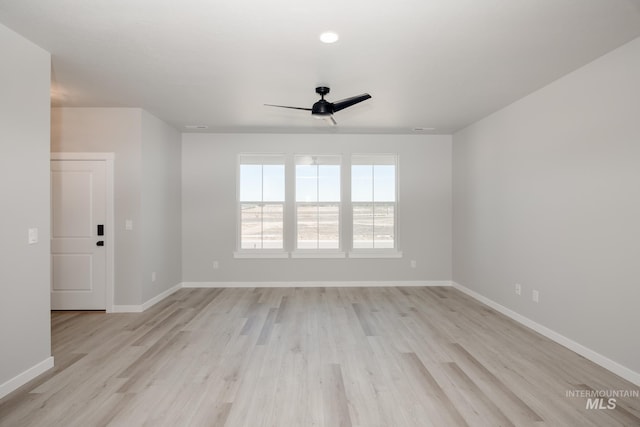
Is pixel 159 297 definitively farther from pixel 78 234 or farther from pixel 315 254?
pixel 315 254

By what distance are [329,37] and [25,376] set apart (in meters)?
3.66

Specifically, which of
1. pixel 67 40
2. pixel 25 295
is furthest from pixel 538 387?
pixel 67 40

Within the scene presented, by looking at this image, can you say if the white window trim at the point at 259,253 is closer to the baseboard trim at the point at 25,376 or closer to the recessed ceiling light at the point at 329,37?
the baseboard trim at the point at 25,376

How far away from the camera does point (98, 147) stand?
4.48m

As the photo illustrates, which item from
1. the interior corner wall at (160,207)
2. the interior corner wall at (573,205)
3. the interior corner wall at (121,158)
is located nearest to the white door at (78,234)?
the interior corner wall at (121,158)

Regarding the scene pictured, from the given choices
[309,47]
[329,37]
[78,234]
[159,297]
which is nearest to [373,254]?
[159,297]

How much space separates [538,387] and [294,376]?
1.94 m

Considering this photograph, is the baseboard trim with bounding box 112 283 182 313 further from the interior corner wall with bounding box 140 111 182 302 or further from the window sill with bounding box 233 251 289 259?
the window sill with bounding box 233 251 289 259

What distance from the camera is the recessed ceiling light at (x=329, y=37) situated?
255 centimetres

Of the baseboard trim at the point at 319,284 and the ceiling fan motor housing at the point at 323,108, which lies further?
the baseboard trim at the point at 319,284

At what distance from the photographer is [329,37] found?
261 centimetres

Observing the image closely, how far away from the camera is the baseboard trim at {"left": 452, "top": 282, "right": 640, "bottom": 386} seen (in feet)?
8.84

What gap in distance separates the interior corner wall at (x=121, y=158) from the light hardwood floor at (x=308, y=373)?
541 millimetres

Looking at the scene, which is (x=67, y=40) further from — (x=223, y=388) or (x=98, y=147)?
(x=223, y=388)
